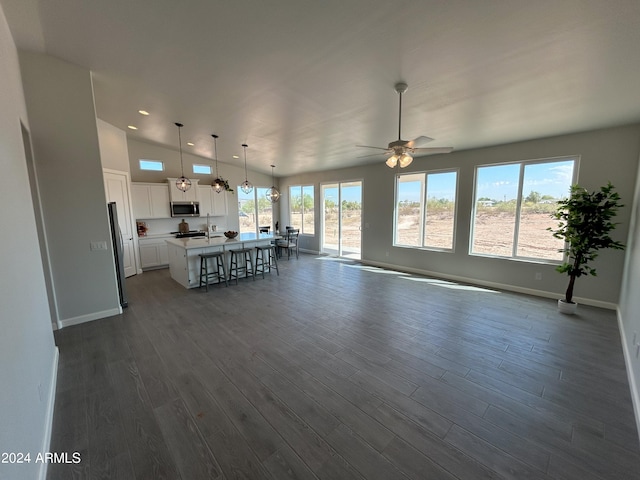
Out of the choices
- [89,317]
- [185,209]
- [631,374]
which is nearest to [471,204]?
[631,374]

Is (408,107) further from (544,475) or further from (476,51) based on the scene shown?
(544,475)

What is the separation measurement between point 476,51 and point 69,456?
436 cm

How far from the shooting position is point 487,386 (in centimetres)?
228

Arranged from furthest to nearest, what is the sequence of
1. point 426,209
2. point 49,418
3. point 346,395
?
1. point 426,209
2. point 346,395
3. point 49,418

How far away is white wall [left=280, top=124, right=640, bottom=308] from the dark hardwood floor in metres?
0.75

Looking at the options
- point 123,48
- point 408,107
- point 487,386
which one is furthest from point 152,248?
point 487,386

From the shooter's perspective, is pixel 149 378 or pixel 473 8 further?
pixel 149 378

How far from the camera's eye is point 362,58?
2.48m

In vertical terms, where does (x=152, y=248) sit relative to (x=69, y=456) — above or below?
above

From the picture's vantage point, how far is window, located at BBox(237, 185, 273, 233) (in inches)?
348

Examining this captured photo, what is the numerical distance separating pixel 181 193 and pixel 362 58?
6238 millimetres

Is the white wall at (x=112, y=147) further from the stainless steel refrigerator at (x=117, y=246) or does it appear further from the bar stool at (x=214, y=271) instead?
the bar stool at (x=214, y=271)

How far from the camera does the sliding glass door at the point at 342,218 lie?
7.61 meters

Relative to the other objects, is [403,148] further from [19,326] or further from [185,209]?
[185,209]
